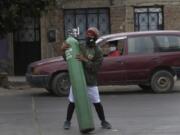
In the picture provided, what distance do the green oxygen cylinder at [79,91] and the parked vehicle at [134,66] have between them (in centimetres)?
620

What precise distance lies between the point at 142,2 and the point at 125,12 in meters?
0.78

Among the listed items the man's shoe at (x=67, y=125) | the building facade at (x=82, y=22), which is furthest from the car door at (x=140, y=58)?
the building facade at (x=82, y=22)

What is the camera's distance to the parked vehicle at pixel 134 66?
17.0 m

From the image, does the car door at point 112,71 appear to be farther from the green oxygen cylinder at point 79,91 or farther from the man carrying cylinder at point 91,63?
the green oxygen cylinder at point 79,91

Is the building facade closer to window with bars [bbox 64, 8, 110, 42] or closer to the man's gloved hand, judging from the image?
window with bars [bbox 64, 8, 110, 42]

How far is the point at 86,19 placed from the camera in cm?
2516

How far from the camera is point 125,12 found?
24.7 metres

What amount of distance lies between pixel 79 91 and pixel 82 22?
14835 mm

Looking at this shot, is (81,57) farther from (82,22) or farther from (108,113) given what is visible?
(82,22)

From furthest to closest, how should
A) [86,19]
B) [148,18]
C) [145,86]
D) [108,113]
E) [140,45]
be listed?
[86,19], [148,18], [145,86], [140,45], [108,113]

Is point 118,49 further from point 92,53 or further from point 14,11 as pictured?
point 92,53

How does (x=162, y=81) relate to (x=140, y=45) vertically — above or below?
below

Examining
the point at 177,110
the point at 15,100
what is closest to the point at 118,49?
the point at 15,100

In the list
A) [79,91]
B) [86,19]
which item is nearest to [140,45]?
[79,91]
